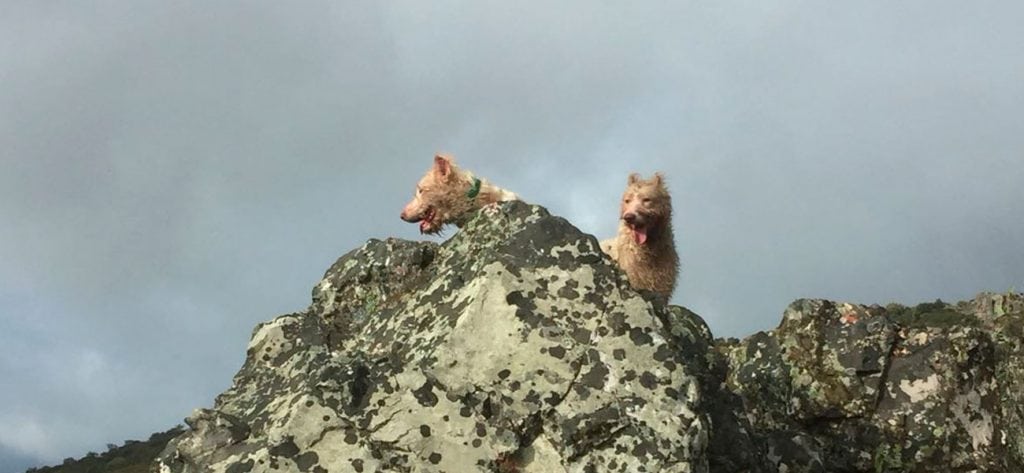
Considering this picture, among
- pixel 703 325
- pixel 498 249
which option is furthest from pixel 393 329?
pixel 703 325

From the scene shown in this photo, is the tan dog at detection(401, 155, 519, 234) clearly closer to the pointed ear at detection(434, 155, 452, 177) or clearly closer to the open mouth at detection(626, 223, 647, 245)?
the pointed ear at detection(434, 155, 452, 177)

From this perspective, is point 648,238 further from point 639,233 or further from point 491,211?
point 491,211

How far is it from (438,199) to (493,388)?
841cm

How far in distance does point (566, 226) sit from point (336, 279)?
2793 mm

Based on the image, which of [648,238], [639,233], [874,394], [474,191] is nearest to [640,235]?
[639,233]

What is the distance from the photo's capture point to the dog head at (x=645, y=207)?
1502 cm

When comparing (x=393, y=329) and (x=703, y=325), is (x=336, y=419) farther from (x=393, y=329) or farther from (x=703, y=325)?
(x=703, y=325)

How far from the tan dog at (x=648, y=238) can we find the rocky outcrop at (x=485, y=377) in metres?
4.70

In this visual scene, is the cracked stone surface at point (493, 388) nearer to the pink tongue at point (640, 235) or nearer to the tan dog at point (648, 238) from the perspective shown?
the tan dog at point (648, 238)

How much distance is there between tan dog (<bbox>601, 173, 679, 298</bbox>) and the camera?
49.1 feet

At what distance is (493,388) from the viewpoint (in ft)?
23.3

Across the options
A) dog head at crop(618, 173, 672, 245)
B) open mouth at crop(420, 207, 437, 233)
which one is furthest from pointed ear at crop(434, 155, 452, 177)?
dog head at crop(618, 173, 672, 245)

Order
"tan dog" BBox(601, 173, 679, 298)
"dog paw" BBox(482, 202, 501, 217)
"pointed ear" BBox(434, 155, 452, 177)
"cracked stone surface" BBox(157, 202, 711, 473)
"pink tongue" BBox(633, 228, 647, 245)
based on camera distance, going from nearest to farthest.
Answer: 1. "cracked stone surface" BBox(157, 202, 711, 473)
2. "dog paw" BBox(482, 202, 501, 217)
3. "tan dog" BBox(601, 173, 679, 298)
4. "pink tongue" BBox(633, 228, 647, 245)
5. "pointed ear" BBox(434, 155, 452, 177)

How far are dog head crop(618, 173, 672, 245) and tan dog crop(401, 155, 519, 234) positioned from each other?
7.28ft
